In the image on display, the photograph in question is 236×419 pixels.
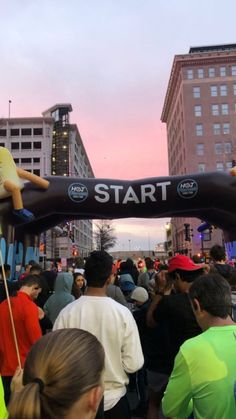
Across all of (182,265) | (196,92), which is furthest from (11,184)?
(196,92)

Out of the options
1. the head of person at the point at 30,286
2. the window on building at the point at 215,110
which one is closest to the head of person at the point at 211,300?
the head of person at the point at 30,286

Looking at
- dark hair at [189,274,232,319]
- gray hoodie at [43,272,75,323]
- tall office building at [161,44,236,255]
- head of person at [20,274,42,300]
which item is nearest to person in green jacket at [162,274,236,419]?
dark hair at [189,274,232,319]

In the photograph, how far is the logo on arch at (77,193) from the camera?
1251 centimetres

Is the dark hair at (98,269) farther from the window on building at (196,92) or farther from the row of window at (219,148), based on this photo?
the window on building at (196,92)

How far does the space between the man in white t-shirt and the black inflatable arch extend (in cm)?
944

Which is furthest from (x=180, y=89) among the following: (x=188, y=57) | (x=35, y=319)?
(x=35, y=319)

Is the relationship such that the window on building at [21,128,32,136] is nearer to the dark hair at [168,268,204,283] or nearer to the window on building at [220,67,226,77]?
the window on building at [220,67,226,77]

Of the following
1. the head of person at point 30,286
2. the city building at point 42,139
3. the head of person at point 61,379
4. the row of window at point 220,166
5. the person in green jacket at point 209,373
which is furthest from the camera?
the city building at point 42,139

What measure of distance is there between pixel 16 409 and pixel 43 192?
37.2ft

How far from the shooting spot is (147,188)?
1265 cm

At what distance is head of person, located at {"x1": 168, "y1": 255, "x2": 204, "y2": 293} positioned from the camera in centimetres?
366

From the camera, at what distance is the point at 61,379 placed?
4.16ft

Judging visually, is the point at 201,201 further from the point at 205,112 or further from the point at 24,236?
the point at 205,112

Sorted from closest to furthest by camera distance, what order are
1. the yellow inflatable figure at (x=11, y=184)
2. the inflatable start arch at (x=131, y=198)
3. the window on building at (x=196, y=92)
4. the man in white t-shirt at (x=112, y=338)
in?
1. the man in white t-shirt at (x=112, y=338)
2. the yellow inflatable figure at (x=11, y=184)
3. the inflatable start arch at (x=131, y=198)
4. the window on building at (x=196, y=92)
